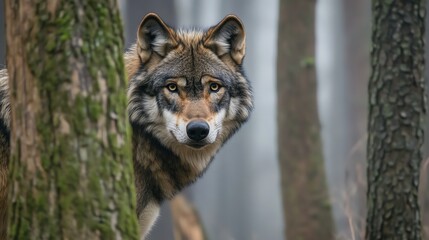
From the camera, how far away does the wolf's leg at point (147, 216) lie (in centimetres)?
514

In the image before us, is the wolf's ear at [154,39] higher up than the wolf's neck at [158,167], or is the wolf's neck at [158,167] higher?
the wolf's ear at [154,39]

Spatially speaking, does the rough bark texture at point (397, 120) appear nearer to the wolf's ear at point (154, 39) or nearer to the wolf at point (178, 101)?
the wolf at point (178, 101)

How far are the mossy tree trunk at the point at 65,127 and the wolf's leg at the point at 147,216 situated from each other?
173cm

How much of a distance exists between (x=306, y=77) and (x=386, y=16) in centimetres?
367

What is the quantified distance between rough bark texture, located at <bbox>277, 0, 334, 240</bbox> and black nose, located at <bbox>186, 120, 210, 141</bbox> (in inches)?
145

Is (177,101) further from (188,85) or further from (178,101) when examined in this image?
(188,85)

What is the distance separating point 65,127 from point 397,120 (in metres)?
2.51

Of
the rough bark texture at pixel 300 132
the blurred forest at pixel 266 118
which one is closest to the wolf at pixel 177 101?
the rough bark texture at pixel 300 132

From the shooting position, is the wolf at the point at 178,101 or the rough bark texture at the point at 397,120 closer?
the rough bark texture at the point at 397,120

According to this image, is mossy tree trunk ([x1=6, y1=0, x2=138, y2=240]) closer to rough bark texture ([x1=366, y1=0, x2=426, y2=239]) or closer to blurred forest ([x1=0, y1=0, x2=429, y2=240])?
rough bark texture ([x1=366, y1=0, x2=426, y2=239])

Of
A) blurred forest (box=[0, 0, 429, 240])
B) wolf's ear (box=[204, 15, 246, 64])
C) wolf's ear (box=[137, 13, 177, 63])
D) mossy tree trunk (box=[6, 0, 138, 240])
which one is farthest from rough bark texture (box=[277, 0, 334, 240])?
blurred forest (box=[0, 0, 429, 240])

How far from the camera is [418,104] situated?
488 cm

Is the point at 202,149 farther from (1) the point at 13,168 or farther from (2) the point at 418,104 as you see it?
(1) the point at 13,168

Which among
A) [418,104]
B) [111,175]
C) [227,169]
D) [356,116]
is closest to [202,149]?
[418,104]
